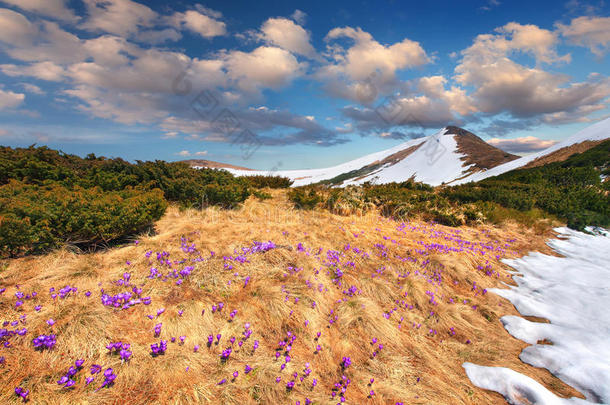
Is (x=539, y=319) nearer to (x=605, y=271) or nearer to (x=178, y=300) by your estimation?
(x=605, y=271)

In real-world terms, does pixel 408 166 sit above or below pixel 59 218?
above

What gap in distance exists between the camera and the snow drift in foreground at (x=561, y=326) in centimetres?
264

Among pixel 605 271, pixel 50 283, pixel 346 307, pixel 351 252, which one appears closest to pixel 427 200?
pixel 605 271

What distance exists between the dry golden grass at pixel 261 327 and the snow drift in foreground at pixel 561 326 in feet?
0.64

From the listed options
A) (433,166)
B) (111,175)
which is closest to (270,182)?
(111,175)

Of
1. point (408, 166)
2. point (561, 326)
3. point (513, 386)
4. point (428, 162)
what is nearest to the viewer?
point (513, 386)

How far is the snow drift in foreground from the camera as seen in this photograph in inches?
104

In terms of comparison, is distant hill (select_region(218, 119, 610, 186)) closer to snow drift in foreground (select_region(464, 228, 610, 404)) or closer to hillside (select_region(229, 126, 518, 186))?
hillside (select_region(229, 126, 518, 186))

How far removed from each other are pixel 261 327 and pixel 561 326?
15.6ft

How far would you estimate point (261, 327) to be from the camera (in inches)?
124

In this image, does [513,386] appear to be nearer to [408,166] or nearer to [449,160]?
[449,160]

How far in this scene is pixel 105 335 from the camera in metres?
2.63

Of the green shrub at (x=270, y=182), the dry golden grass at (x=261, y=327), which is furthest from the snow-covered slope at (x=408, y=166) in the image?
the dry golden grass at (x=261, y=327)

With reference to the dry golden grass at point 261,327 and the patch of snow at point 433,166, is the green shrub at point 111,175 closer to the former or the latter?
the dry golden grass at point 261,327
